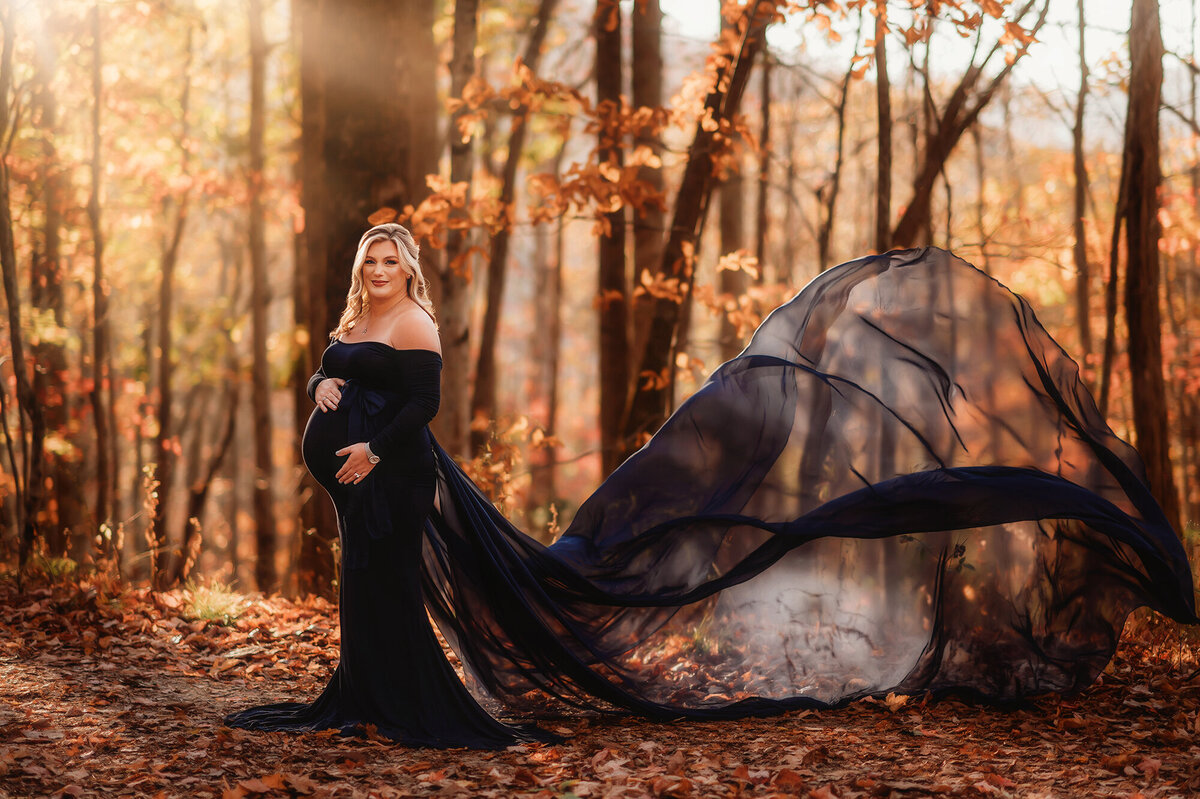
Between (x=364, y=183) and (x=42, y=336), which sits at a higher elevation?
(x=364, y=183)

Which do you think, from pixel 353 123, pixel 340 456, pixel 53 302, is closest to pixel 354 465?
pixel 340 456

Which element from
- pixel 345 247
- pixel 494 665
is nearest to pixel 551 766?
pixel 494 665

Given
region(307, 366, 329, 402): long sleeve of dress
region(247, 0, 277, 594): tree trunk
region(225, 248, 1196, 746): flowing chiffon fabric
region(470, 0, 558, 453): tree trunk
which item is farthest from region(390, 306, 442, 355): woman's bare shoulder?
region(247, 0, 277, 594): tree trunk

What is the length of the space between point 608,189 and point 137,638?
17.0 ft

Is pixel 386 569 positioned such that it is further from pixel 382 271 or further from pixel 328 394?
pixel 382 271

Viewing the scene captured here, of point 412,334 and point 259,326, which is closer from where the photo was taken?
point 412,334

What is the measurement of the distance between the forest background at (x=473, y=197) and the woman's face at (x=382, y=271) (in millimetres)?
2853

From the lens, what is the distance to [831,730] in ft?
16.2

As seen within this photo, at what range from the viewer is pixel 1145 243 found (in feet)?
27.0

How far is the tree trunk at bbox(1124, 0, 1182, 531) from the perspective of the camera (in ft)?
26.9

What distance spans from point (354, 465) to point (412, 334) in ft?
2.37

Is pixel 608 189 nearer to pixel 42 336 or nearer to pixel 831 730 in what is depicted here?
pixel 831 730

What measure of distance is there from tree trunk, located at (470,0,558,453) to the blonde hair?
7.15 meters

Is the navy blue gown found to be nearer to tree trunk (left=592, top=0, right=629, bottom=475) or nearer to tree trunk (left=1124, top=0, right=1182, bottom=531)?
tree trunk (left=592, top=0, right=629, bottom=475)
